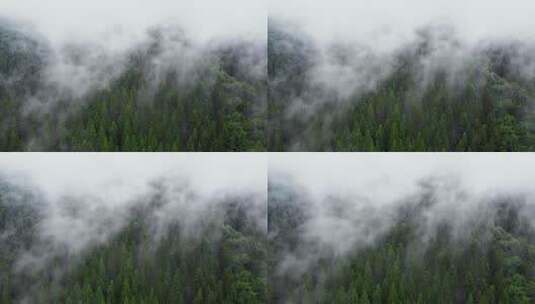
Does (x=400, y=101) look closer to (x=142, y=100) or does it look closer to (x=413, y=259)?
(x=413, y=259)

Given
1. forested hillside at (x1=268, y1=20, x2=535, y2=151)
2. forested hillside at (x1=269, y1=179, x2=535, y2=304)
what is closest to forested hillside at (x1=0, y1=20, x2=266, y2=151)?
forested hillside at (x1=268, y1=20, x2=535, y2=151)

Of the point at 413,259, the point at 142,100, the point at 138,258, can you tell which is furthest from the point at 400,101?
the point at 138,258

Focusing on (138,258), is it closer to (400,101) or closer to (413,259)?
(413,259)

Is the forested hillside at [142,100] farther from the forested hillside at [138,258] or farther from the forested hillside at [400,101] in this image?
the forested hillside at [138,258]

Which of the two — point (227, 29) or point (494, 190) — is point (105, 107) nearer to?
point (227, 29)

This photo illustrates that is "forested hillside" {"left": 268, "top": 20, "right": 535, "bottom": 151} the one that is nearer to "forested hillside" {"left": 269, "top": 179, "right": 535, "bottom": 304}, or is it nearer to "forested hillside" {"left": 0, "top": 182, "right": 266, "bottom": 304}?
"forested hillside" {"left": 269, "top": 179, "right": 535, "bottom": 304}

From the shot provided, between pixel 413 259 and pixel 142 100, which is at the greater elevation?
pixel 142 100
